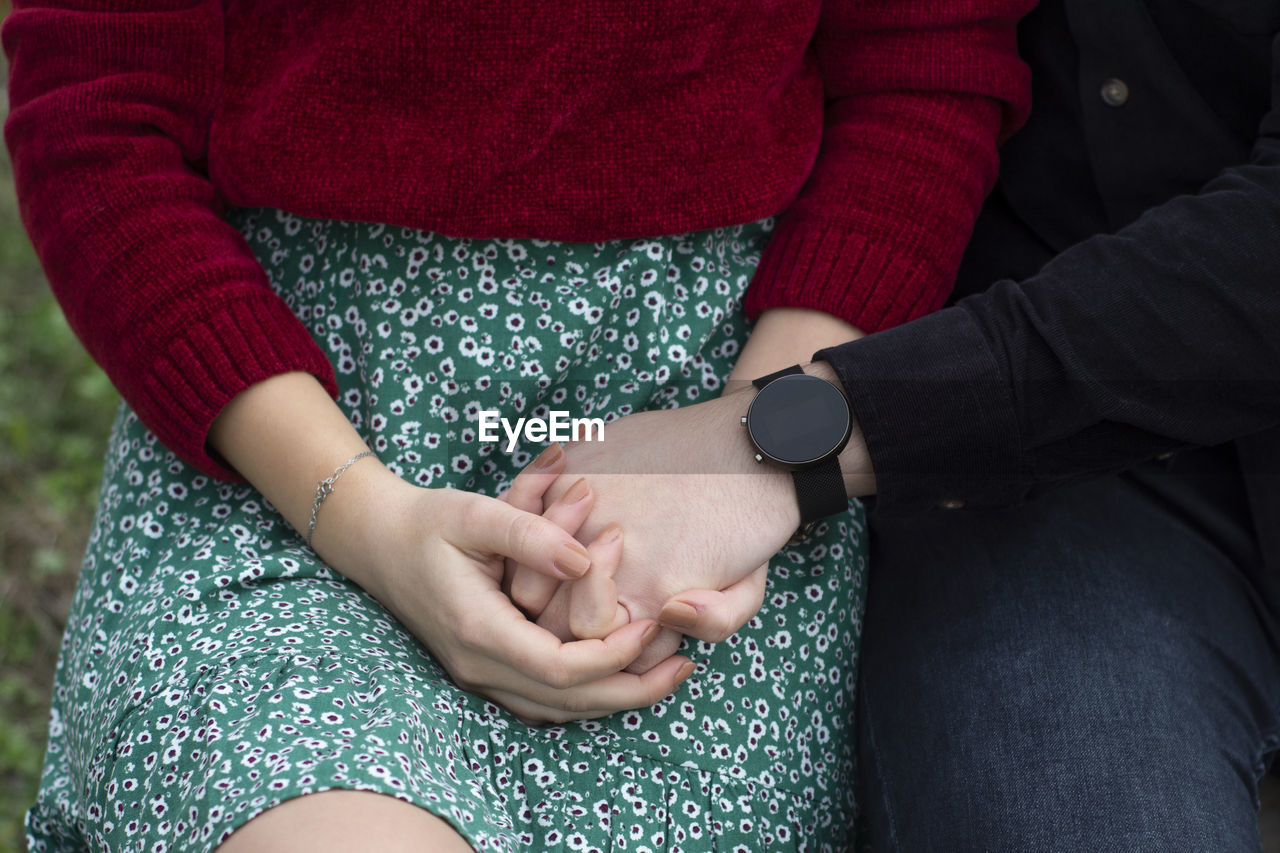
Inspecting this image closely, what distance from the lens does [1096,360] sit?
1.04 m

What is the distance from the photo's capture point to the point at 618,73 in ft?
3.80

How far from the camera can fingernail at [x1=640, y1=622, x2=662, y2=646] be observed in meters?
1.04

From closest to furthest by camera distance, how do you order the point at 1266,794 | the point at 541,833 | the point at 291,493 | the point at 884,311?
the point at 541,833
the point at 291,493
the point at 884,311
the point at 1266,794

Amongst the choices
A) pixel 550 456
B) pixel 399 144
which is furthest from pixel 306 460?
pixel 399 144

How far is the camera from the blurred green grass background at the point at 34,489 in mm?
1803

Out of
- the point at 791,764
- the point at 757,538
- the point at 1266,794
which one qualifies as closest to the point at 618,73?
the point at 757,538

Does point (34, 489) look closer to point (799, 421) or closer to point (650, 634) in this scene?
point (650, 634)

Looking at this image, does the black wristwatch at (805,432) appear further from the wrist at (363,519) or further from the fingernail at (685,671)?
the wrist at (363,519)

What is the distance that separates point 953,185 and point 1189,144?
260mm

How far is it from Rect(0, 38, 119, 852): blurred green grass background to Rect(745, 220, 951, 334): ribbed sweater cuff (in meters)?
1.49

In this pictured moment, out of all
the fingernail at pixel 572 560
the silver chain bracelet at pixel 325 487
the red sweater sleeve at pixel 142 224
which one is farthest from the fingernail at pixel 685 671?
the red sweater sleeve at pixel 142 224

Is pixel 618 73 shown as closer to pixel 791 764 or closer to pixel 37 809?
pixel 791 764

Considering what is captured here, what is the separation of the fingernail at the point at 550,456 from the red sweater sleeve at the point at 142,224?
27cm

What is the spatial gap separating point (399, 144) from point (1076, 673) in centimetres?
95
